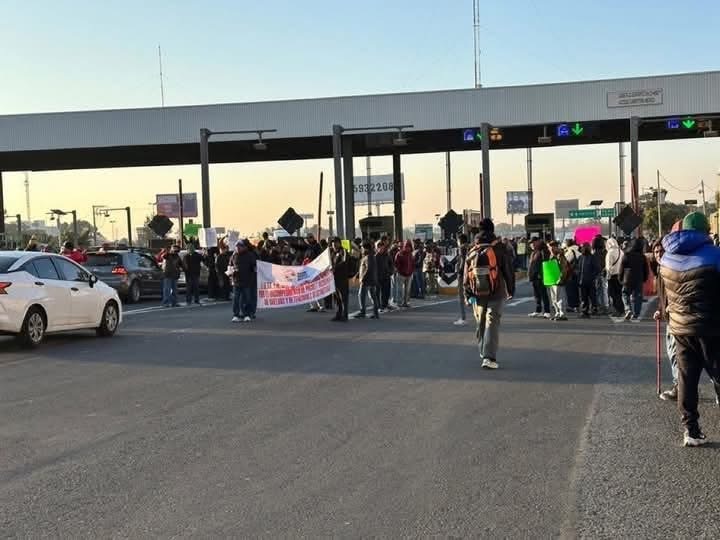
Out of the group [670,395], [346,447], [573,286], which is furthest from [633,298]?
[346,447]

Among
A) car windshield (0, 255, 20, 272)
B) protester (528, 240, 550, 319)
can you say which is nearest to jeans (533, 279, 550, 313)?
protester (528, 240, 550, 319)

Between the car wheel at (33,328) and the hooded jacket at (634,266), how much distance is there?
412 inches

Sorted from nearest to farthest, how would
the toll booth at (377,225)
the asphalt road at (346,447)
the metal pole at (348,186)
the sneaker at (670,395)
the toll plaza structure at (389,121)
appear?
the asphalt road at (346,447) < the sneaker at (670,395) < the toll plaza structure at (389,121) < the metal pole at (348,186) < the toll booth at (377,225)

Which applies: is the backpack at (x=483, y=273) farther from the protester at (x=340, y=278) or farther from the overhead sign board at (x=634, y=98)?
the overhead sign board at (x=634, y=98)

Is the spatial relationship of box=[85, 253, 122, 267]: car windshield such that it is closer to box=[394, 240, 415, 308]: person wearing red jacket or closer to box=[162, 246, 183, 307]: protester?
box=[162, 246, 183, 307]: protester

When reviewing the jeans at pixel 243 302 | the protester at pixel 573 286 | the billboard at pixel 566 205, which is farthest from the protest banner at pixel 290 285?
the billboard at pixel 566 205

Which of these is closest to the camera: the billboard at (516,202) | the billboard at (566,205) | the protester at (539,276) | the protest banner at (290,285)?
the protester at (539,276)

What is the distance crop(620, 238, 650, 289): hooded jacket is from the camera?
648 inches

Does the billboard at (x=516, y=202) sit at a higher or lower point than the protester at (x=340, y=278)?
higher

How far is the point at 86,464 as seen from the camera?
642 centimetres

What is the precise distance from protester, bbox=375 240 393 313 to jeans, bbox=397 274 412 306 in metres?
0.39

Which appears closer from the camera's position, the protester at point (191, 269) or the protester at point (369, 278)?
the protester at point (369, 278)

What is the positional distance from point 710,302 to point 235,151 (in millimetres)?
37014

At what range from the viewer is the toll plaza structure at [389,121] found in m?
34.5
